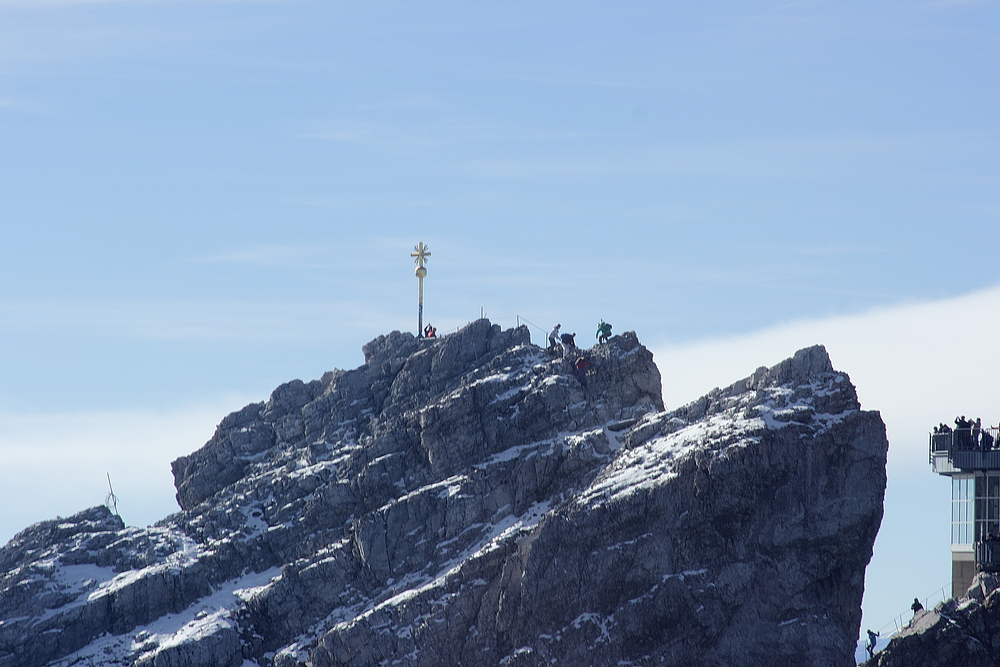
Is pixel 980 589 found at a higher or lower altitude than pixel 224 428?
Answer: lower

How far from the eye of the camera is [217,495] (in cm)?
17238

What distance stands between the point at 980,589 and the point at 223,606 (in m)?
52.1

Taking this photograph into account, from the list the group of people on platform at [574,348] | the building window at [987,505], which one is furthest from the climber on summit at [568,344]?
the building window at [987,505]

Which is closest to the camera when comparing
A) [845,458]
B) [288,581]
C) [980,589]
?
[980,589]

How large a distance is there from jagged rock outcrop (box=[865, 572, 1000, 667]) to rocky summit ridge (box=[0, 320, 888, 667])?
6582mm

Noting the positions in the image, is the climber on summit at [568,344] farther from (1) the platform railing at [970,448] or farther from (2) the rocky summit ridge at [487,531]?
(1) the platform railing at [970,448]

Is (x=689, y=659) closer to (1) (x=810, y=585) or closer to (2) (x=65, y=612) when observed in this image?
(1) (x=810, y=585)

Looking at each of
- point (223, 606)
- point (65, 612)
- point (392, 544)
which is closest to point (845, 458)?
point (392, 544)

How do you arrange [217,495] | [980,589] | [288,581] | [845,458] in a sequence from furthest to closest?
[217,495], [288,581], [845,458], [980,589]

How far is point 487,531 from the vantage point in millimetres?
156375

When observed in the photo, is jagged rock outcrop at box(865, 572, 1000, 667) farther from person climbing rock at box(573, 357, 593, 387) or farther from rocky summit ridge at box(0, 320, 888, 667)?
person climbing rock at box(573, 357, 593, 387)

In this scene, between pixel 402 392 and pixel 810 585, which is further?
pixel 402 392

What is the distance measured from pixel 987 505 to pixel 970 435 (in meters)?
4.42

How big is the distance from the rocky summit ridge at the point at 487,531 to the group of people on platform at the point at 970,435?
20.8 ft
